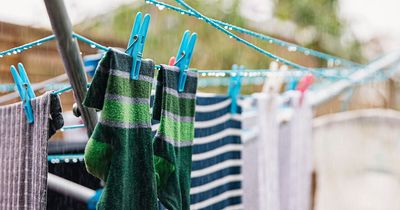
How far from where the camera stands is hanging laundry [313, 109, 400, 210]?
→ 248 centimetres

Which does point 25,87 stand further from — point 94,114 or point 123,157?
point 123,157

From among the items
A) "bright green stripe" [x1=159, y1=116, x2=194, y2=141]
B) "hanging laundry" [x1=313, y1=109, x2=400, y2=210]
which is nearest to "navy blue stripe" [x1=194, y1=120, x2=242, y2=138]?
"bright green stripe" [x1=159, y1=116, x2=194, y2=141]

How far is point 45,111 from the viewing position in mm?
966

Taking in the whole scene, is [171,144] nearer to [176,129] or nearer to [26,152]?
[176,129]

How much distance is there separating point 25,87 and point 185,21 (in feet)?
12.1

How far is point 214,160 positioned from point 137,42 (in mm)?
482

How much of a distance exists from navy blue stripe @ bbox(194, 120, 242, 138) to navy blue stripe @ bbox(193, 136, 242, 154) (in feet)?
0.07

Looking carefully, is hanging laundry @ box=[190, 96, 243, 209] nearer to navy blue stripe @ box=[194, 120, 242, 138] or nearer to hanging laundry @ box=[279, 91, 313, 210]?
navy blue stripe @ box=[194, 120, 242, 138]

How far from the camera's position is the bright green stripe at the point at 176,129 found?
95 cm

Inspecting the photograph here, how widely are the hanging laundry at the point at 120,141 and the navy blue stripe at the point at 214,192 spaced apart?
1.10 feet

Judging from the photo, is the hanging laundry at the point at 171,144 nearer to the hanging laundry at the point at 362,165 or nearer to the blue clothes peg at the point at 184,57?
the blue clothes peg at the point at 184,57

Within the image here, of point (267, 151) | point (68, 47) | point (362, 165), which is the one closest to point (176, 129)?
point (68, 47)

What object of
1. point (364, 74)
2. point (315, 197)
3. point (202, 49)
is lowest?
point (315, 197)

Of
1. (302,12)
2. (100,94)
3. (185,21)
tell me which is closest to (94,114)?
(100,94)
